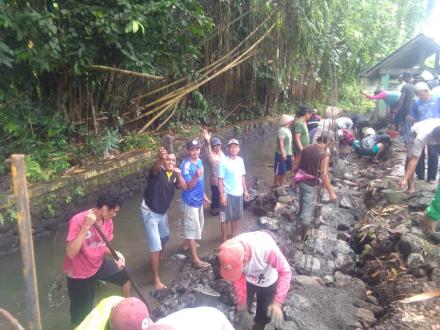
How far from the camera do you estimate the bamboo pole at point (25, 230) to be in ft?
4.71

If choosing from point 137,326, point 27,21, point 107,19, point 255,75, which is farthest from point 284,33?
point 137,326

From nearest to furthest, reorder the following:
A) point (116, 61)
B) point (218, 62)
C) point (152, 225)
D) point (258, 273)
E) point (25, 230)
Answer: point (25, 230), point (258, 273), point (152, 225), point (116, 61), point (218, 62)

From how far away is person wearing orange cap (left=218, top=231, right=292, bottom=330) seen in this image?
261 centimetres

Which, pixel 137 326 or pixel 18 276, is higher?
Answer: pixel 137 326

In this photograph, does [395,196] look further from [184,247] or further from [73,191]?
[73,191]

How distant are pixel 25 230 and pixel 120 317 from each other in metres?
0.76

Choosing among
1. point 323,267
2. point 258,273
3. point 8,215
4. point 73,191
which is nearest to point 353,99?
point 323,267

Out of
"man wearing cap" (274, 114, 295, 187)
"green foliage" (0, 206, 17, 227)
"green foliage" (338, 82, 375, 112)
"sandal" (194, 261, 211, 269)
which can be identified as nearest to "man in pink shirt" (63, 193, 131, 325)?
"sandal" (194, 261, 211, 269)

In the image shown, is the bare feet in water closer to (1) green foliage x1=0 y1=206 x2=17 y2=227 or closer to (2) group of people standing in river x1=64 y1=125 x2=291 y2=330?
(2) group of people standing in river x1=64 y1=125 x2=291 y2=330

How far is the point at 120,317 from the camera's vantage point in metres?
1.95

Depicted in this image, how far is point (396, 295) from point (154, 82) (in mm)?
7128

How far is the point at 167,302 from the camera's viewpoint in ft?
14.7

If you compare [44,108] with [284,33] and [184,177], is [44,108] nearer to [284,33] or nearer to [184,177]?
[184,177]

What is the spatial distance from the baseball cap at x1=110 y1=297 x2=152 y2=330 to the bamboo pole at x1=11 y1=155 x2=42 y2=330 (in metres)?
0.46
